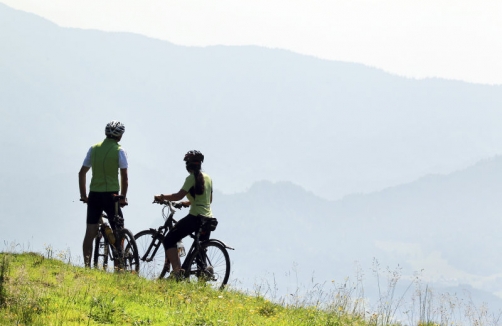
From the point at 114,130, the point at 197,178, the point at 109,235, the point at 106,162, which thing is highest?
the point at 114,130

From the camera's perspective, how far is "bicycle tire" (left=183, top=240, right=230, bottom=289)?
10.4 meters

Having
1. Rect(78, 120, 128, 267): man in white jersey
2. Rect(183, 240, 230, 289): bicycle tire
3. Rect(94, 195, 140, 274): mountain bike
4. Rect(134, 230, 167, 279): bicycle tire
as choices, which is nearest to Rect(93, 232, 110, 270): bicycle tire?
Rect(94, 195, 140, 274): mountain bike

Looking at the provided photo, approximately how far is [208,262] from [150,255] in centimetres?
118

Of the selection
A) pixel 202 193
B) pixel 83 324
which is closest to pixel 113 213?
pixel 202 193

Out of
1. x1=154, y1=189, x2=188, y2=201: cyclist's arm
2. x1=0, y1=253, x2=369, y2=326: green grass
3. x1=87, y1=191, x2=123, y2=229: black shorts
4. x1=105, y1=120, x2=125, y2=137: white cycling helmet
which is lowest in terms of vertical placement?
x1=0, y1=253, x2=369, y2=326: green grass

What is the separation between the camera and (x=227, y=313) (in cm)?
819

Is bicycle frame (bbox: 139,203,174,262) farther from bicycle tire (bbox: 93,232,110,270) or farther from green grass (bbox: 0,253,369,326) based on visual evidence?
green grass (bbox: 0,253,369,326)

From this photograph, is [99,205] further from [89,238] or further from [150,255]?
[150,255]

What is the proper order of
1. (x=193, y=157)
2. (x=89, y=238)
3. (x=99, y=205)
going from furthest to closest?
(x=89, y=238) < (x=99, y=205) < (x=193, y=157)

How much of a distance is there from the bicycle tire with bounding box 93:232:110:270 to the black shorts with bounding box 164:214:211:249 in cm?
127

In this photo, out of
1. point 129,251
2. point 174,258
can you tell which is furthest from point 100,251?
point 174,258

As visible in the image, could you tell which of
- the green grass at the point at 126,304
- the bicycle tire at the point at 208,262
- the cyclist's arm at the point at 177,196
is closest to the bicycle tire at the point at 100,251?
the green grass at the point at 126,304

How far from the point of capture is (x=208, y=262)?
10.6 meters

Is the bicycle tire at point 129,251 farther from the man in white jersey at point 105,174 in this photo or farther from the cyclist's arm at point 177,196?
the cyclist's arm at point 177,196
